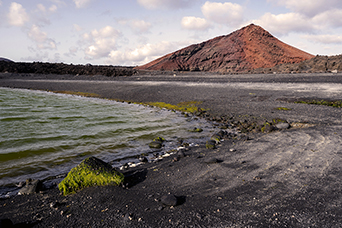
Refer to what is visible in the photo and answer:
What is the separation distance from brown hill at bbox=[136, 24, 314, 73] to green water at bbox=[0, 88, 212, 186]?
5689cm

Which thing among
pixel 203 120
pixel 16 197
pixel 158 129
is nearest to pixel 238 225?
pixel 16 197

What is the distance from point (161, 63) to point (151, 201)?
77.5 meters

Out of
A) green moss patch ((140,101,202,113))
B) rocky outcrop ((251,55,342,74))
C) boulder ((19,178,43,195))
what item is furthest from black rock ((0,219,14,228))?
rocky outcrop ((251,55,342,74))

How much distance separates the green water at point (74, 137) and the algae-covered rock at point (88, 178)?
5.64 ft

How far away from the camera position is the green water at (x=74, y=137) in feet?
23.5

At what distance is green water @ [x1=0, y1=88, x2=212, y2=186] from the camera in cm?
716

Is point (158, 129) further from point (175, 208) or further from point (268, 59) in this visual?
point (268, 59)

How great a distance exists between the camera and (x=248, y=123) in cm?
1150

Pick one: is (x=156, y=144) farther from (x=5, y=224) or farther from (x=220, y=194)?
(x=5, y=224)

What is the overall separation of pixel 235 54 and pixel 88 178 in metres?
75.2

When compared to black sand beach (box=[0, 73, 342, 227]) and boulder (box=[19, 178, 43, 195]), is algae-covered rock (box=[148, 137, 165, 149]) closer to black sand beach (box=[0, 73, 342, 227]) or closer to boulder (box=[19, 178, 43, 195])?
black sand beach (box=[0, 73, 342, 227])

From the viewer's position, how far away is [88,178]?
5.25m

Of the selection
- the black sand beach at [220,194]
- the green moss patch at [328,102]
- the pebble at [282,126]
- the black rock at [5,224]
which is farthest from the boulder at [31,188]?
the green moss patch at [328,102]

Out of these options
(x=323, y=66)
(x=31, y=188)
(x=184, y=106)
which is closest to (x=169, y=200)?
(x=31, y=188)
